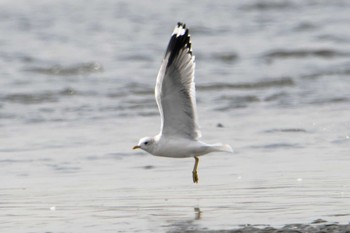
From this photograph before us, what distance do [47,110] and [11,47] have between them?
20.7ft

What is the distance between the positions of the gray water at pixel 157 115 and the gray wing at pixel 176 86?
498mm

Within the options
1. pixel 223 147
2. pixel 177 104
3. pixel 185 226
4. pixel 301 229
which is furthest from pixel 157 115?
pixel 301 229

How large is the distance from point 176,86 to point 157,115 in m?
4.13

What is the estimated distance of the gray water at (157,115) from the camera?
7.36 m

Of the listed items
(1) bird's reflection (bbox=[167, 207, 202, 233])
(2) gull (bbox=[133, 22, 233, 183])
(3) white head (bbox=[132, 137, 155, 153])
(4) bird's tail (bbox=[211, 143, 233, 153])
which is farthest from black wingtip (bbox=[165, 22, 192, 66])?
(1) bird's reflection (bbox=[167, 207, 202, 233])

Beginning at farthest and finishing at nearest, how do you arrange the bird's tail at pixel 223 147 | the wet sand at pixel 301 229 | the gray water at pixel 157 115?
the bird's tail at pixel 223 147 < the gray water at pixel 157 115 < the wet sand at pixel 301 229

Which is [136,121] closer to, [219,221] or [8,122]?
[8,122]

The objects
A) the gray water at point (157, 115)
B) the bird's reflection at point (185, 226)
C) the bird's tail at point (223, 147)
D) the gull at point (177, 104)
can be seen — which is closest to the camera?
the bird's reflection at point (185, 226)

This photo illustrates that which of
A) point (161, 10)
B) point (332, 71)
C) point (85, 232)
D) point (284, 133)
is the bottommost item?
point (85, 232)

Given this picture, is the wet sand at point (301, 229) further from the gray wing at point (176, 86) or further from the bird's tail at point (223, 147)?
the gray wing at point (176, 86)

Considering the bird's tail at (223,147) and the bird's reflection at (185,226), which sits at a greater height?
the bird's tail at (223,147)

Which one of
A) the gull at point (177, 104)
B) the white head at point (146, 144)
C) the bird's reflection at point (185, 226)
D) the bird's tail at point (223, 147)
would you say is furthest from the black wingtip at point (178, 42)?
the bird's reflection at point (185, 226)

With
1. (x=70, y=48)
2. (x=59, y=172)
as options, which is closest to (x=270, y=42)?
(x=70, y=48)

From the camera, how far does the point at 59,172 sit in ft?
29.5
